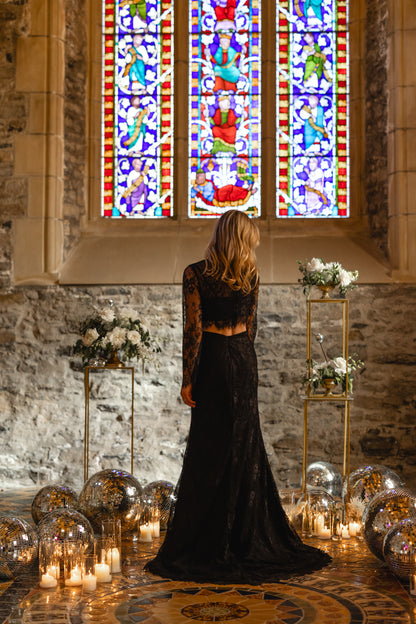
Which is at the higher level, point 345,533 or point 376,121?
point 376,121

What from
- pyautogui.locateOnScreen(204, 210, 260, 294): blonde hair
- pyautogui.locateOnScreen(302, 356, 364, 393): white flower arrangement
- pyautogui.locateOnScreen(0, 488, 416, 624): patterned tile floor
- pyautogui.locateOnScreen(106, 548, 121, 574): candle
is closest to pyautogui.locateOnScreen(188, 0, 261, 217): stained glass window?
pyautogui.locateOnScreen(302, 356, 364, 393): white flower arrangement

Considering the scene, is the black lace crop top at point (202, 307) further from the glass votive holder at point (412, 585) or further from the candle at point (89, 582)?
the glass votive holder at point (412, 585)

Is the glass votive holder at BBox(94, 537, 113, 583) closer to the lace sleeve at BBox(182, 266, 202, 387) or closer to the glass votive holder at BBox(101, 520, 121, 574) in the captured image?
the glass votive holder at BBox(101, 520, 121, 574)

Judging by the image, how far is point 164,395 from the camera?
21.1 feet

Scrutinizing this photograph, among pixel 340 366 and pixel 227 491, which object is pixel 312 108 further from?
pixel 227 491

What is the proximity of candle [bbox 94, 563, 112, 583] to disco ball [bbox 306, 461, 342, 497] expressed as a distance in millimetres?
1967

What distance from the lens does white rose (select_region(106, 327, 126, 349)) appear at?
18.0 ft

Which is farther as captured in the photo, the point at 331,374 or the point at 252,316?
the point at 331,374

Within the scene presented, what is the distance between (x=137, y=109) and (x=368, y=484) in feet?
13.1

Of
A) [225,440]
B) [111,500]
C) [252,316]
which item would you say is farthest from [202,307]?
[111,500]

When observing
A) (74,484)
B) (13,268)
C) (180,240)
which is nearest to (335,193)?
(180,240)

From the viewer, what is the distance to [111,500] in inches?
169

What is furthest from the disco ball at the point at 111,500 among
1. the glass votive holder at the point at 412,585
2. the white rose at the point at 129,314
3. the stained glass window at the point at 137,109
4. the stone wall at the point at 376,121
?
the stone wall at the point at 376,121

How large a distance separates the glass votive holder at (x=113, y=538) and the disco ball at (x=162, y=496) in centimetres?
86
